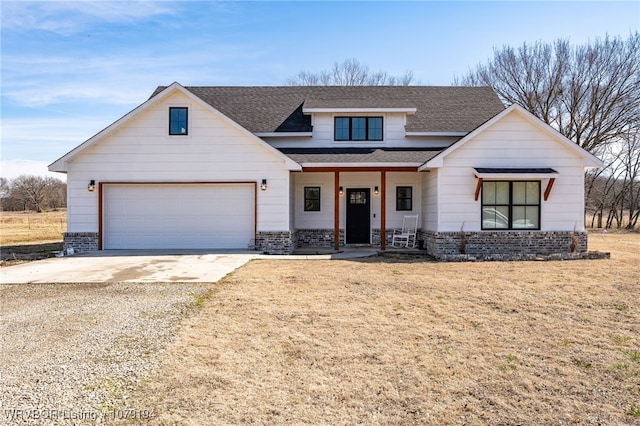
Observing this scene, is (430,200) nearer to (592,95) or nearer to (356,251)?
(356,251)

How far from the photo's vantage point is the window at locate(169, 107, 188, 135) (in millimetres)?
14055

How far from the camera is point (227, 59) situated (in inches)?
813

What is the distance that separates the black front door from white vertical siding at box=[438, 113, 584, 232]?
11.2ft

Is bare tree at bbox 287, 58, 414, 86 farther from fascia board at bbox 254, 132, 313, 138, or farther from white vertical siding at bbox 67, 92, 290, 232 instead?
white vertical siding at bbox 67, 92, 290, 232

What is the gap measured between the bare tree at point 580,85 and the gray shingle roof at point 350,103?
12.3 m

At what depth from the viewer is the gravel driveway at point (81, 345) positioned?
3.59 metres

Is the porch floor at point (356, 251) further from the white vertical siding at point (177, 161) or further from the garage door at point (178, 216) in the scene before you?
the garage door at point (178, 216)

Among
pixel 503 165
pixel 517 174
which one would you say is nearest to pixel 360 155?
pixel 503 165

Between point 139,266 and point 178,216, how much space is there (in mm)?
3804

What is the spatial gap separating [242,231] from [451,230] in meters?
6.79

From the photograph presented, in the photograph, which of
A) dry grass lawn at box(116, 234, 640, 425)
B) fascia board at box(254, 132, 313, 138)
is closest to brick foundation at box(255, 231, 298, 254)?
fascia board at box(254, 132, 313, 138)

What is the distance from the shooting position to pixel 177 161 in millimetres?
14148

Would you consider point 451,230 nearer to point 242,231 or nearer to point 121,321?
point 242,231

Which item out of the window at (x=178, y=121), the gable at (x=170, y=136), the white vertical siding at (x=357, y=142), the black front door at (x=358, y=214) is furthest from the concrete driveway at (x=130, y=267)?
the white vertical siding at (x=357, y=142)
